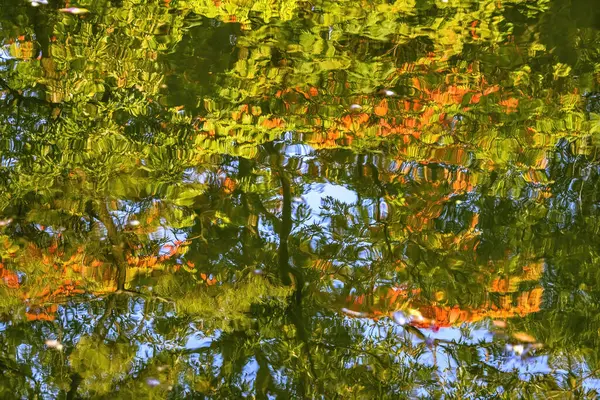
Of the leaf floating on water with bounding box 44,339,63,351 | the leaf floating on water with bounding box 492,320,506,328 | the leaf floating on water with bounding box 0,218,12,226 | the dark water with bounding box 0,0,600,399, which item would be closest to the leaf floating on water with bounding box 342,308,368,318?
the dark water with bounding box 0,0,600,399

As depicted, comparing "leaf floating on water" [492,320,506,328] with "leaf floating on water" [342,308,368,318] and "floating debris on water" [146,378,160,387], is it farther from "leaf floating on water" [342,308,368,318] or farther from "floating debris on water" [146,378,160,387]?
"floating debris on water" [146,378,160,387]

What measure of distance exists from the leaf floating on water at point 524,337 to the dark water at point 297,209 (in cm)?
1

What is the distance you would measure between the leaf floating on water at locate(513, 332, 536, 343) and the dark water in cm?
1

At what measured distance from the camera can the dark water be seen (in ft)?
6.37

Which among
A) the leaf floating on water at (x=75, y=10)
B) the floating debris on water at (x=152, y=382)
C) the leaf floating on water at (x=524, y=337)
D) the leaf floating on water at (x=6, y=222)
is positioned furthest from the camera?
the leaf floating on water at (x=75, y=10)

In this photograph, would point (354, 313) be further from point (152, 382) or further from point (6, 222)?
point (6, 222)

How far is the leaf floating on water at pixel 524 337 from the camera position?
6.68 feet

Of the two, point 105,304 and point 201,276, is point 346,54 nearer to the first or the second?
point 201,276

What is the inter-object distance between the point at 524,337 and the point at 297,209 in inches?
38.1

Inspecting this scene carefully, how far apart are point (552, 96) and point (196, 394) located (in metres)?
2.46

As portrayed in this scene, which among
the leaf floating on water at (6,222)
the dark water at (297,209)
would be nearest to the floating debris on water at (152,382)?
the dark water at (297,209)

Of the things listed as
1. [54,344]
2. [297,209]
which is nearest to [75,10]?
[297,209]

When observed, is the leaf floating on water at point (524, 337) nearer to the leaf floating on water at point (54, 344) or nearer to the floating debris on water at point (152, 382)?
the floating debris on water at point (152, 382)

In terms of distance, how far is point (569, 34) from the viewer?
4.03 m
